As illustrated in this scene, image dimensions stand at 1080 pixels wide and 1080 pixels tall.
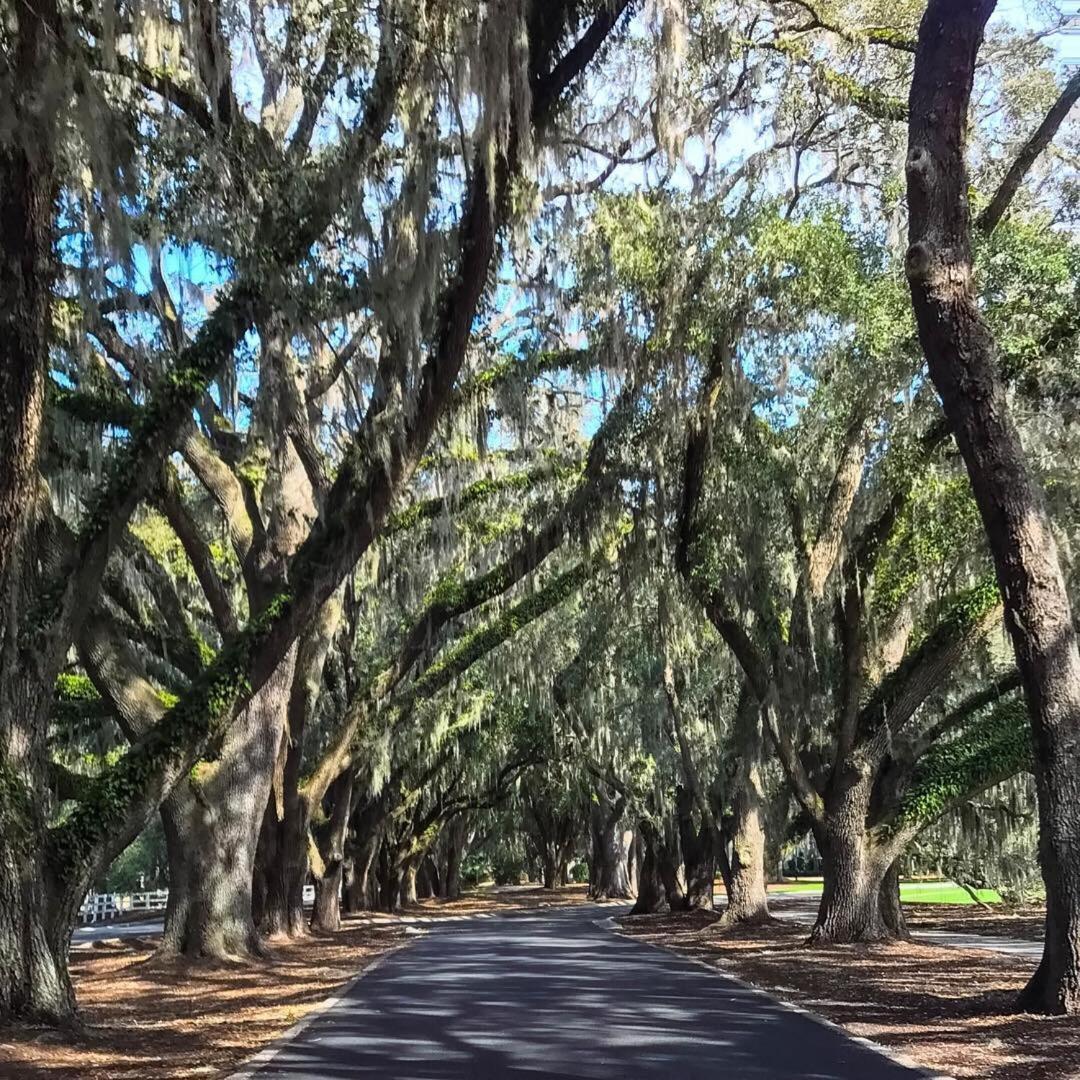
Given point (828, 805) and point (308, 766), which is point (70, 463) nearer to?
point (828, 805)

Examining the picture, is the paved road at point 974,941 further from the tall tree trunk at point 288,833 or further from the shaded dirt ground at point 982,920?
the tall tree trunk at point 288,833

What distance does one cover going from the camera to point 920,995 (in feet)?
32.1

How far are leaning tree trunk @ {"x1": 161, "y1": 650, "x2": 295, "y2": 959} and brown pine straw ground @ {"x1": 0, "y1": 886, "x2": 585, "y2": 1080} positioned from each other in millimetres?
414

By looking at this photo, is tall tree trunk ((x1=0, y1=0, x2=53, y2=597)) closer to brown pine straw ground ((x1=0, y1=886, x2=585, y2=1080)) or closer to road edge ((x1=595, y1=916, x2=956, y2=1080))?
brown pine straw ground ((x1=0, y1=886, x2=585, y2=1080))

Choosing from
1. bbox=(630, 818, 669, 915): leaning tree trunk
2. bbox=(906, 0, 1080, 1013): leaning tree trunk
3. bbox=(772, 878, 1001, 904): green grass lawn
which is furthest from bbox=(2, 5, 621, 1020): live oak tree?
bbox=(772, 878, 1001, 904): green grass lawn

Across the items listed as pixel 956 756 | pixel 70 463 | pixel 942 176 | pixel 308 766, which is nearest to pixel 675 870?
pixel 308 766

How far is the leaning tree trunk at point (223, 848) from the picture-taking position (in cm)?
1389

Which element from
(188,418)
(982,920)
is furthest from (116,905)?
(188,418)

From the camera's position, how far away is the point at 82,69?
6809mm

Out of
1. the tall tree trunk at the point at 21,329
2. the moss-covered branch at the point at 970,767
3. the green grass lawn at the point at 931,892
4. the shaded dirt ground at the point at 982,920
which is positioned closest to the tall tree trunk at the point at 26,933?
the tall tree trunk at the point at 21,329

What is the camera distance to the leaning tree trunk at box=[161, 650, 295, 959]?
13891mm

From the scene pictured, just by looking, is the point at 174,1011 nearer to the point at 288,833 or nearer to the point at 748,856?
the point at 288,833

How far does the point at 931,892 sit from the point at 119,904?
29.2 metres

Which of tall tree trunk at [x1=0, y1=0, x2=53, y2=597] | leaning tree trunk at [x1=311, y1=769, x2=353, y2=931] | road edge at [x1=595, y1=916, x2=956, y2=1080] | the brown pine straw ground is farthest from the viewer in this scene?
leaning tree trunk at [x1=311, y1=769, x2=353, y2=931]
